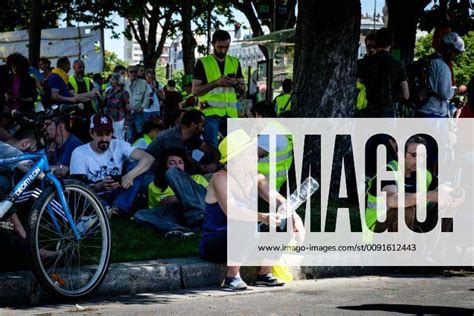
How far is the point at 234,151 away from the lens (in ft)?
27.6

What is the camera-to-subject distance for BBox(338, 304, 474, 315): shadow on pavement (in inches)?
278

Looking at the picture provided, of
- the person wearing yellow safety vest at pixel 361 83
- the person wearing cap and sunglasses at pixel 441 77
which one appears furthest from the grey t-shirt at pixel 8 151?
A: the person wearing cap and sunglasses at pixel 441 77

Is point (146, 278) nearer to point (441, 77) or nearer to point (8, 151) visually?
point (8, 151)

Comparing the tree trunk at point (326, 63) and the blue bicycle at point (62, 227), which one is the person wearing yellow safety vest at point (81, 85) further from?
the blue bicycle at point (62, 227)

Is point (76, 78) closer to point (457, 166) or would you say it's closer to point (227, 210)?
point (457, 166)

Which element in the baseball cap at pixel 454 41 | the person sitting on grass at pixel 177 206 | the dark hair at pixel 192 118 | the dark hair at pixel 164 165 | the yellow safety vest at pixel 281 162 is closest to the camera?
the person sitting on grass at pixel 177 206

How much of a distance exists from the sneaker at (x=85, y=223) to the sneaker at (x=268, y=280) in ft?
4.92

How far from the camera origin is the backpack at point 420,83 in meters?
12.8

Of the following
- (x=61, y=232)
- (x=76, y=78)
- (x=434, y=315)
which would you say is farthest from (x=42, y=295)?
(x=76, y=78)

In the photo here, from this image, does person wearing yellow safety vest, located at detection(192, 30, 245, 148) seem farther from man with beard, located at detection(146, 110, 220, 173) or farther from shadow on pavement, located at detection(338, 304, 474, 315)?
shadow on pavement, located at detection(338, 304, 474, 315)

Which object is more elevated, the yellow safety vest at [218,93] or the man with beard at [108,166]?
the yellow safety vest at [218,93]

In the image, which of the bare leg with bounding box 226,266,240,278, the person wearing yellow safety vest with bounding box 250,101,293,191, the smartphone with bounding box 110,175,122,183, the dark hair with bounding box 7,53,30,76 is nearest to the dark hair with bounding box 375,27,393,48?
the person wearing yellow safety vest with bounding box 250,101,293,191

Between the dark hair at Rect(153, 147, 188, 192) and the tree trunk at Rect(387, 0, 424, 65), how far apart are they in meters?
5.69

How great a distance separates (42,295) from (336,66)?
5067 mm
